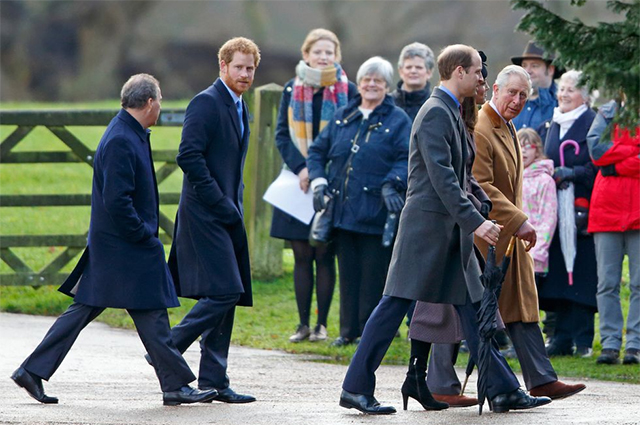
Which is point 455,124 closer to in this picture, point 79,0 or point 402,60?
point 402,60

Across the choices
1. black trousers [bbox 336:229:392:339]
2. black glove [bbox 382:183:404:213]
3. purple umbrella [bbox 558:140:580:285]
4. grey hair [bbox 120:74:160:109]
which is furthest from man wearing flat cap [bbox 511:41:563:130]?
grey hair [bbox 120:74:160:109]

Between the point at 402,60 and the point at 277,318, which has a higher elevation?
the point at 402,60

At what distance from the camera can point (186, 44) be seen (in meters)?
25.9

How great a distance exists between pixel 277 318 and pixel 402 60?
2450 millimetres

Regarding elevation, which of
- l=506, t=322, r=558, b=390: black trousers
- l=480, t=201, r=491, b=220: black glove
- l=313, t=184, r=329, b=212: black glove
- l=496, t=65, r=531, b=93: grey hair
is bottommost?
l=506, t=322, r=558, b=390: black trousers

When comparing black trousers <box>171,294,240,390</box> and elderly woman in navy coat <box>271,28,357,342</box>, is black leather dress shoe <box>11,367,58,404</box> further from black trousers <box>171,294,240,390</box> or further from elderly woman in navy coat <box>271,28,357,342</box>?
elderly woman in navy coat <box>271,28,357,342</box>

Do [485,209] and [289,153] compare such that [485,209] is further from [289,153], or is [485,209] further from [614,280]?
[289,153]

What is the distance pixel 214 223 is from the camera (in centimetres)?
756

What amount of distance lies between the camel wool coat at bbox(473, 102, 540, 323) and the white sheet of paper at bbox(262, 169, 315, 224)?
288 centimetres

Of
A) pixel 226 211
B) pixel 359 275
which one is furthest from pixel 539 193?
pixel 226 211

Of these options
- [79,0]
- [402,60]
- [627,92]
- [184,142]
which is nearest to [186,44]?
[79,0]

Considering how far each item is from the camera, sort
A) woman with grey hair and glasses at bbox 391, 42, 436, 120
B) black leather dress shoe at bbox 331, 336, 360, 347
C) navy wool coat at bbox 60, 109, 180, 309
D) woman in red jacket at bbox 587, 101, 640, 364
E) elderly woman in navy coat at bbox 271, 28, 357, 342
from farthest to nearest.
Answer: elderly woman in navy coat at bbox 271, 28, 357, 342 → woman with grey hair and glasses at bbox 391, 42, 436, 120 → black leather dress shoe at bbox 331, 336, 360, 347 → woman in red jacket at bbox 587, 101, 640, 364 → navy wool coat at bbox 60, 109, 180, 309

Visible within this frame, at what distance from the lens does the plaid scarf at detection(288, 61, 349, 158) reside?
10.6 metres

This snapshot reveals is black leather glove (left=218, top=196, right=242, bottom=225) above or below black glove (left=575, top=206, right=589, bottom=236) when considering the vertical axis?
below
